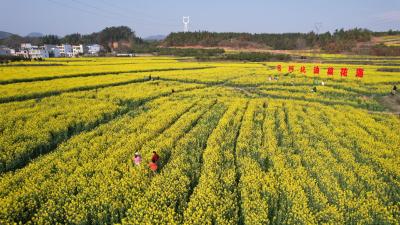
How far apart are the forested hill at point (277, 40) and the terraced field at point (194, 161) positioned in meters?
94.2

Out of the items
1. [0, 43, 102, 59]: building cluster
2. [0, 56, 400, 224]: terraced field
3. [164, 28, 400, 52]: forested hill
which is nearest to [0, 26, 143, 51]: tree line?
[0, 43, 102, 59]: building cluster

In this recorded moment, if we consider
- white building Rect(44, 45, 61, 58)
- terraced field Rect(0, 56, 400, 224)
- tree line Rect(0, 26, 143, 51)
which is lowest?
terraced field Rect(0, 56, 400, 224)

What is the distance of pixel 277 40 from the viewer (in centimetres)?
13962

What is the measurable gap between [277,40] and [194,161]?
437 ft

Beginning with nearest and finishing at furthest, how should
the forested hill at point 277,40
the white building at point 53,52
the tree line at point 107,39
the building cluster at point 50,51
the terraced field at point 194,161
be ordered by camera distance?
1. the terraced field at point 194,161
2. the forested hill at point 277,40
3. the building cluster at point 50,51
4. the white building at point 53,52
5. the tree line at point 107,39

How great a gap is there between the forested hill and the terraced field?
9419cm

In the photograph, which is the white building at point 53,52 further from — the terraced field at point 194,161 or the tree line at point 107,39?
the terraced field at point 194,161

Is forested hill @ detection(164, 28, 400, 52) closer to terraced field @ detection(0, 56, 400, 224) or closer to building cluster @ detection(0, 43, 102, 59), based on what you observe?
building cluster @ detection(0, 43, 102, 59)

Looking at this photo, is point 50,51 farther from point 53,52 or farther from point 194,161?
point 194,161

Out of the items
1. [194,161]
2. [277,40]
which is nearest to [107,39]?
[277,40]

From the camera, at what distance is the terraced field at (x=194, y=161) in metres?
11.3

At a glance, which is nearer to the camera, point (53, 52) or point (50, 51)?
point (50, 51)

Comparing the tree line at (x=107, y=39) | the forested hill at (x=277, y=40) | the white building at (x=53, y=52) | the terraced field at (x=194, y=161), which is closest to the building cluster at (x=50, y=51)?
the white building at (x=53, y=52)

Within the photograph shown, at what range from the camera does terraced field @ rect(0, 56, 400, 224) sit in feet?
37.1
